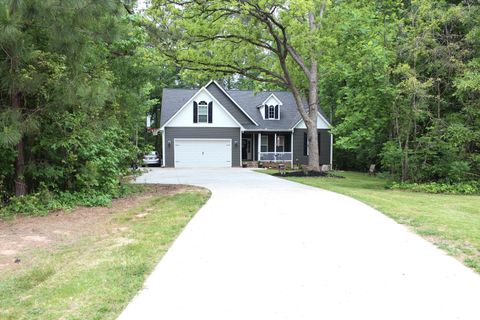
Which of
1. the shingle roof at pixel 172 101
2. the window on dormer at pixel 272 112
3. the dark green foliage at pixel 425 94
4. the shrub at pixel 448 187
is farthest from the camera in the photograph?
the window on dormer at pixel 272 112

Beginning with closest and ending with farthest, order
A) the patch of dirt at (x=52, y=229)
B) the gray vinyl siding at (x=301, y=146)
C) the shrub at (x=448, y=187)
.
A: the patch of dirt at (x=52, y=229) → the shrub at (x=448, y=187) → the gray vinyl siding at (x=301, y=146)

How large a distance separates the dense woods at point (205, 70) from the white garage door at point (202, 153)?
8.61 meters

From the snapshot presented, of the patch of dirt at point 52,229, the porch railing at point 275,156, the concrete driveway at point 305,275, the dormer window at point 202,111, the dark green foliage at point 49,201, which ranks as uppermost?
the dormer window at point 202,111

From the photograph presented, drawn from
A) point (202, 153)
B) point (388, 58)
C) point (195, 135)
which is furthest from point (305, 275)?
point (202, 153)

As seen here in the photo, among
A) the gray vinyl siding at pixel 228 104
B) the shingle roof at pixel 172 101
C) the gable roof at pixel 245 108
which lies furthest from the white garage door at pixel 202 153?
the gray vinyl siding at pixel 228 104

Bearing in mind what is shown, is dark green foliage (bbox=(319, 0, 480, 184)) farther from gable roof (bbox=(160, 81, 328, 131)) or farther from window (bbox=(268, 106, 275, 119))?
window (bbox=(268, 106, 275, 119))

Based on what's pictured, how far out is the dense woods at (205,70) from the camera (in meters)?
8.61

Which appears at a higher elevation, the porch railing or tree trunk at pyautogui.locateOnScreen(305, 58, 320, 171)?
tree trunk at pyautogui.locateOnScreen(305, 58, 320, 171)

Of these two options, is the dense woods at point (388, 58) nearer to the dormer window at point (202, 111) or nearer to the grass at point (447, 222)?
the grass at point (447, 222)

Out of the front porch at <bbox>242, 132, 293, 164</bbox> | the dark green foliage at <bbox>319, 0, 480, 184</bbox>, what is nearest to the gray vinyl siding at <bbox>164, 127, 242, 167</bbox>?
the front porch at <bbox>242, 132, 293, 164</bbox>

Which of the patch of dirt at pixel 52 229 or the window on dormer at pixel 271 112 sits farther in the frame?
the window on dormer at pixel 271 112

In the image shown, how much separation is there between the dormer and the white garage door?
411 centimetres

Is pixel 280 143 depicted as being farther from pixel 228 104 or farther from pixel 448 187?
pixel 448 187

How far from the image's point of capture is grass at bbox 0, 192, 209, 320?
3.96 meters
